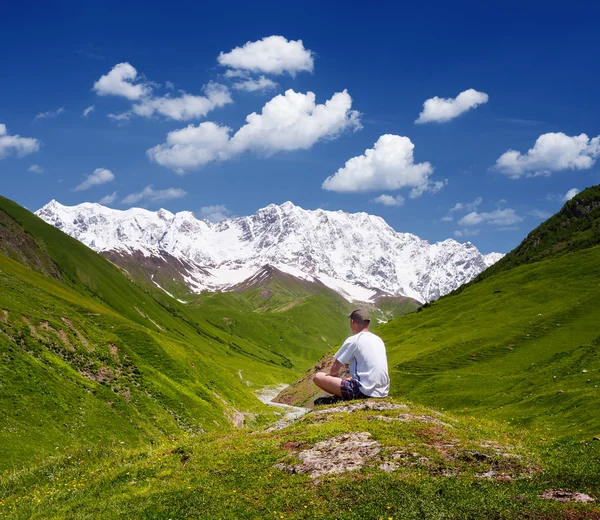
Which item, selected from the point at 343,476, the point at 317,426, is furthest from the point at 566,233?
the point at 343,476

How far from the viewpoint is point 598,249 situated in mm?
131625

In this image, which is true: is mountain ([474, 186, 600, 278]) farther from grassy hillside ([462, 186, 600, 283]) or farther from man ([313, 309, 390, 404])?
man ([313, 309, 390, 404])

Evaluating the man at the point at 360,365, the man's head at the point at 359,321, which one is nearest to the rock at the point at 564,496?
the man at the point at 360,365

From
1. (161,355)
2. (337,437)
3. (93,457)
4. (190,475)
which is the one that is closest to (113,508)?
(190,475)

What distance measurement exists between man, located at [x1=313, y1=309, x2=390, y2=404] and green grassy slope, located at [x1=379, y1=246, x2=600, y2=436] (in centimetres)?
2713

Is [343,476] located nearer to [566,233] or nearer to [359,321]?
[359,321]

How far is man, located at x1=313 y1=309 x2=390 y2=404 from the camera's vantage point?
66.1ft

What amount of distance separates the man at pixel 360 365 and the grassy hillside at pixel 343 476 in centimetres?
94

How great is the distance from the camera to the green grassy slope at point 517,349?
57.4 meters

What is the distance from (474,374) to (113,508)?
76.4 metres

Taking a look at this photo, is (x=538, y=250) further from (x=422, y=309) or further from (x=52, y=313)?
(x=52, y=313)

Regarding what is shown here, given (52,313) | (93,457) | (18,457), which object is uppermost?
(52,313)

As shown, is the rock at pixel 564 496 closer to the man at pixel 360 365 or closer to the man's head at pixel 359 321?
the man at pixel 360 365

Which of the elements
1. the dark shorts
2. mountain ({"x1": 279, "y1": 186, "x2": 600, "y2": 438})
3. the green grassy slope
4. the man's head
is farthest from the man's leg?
the green grassy slope
